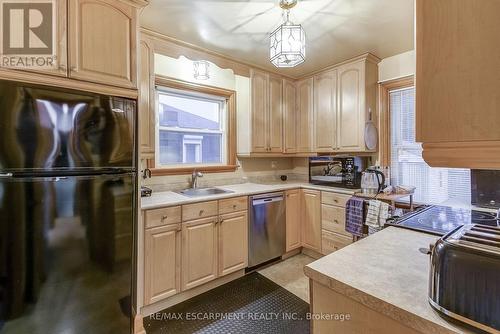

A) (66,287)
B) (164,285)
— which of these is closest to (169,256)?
(164,285)

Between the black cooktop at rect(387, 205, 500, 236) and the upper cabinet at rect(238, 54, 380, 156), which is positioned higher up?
the upper cabinet at rect(238, 54, 380, 156)

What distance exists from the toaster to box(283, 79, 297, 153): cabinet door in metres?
2.80

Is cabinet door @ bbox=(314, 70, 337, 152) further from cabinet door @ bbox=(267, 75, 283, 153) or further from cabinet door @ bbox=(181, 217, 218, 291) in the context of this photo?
cabinet door @ bbox=(181, 217, 218, 291)

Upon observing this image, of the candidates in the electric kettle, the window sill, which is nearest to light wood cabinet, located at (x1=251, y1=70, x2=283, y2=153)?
the window sill

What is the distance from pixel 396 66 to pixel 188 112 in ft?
8.35

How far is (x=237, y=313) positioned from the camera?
6.51ft

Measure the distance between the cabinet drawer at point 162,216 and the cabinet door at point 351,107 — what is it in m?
2.13

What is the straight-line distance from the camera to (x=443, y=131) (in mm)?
538

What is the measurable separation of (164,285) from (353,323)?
1.67 m

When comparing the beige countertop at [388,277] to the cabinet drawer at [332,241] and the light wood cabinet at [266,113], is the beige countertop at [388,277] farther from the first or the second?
the light wood cabinet at [266,113]

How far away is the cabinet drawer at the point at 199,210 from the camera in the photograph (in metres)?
2.11

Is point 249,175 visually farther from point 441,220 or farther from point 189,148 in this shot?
point 441,220

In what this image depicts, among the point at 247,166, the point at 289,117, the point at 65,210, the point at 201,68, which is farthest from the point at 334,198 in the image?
the point at 65,210

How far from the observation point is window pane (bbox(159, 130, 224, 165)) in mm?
2682
